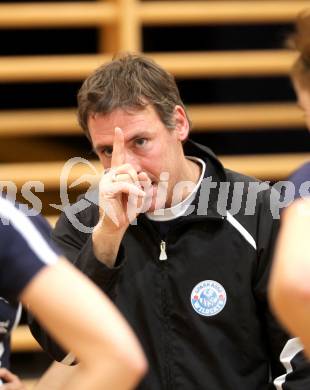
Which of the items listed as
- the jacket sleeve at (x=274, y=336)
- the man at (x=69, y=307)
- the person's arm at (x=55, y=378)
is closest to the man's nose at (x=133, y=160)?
the jacket sleeve at (x=274, y=336)

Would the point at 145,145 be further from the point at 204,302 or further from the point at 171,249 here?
the point at 204,302

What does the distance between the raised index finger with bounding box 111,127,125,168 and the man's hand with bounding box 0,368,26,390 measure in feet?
1.64

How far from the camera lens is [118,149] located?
6.59 feet

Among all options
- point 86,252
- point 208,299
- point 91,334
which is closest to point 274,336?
point 208,299

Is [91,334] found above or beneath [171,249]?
above

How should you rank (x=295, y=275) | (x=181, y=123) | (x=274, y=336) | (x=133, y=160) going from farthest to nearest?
(x=181, y=123) → (x=133, y=160) → (x=274, y=336) → (x=295, y=275)

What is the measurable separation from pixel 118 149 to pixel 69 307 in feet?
2.92

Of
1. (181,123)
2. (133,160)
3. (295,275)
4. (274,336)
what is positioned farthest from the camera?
(181,123)

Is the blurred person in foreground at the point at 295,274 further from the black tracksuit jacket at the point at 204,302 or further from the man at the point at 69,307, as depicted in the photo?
the black tracksuit jacket at the point at 204,302

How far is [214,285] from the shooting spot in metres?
1.97

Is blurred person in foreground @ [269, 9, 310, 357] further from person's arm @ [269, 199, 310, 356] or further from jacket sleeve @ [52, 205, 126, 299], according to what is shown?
jacket sleeve @ [52, 205, 126, 299]

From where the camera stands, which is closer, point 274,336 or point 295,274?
point 295,274

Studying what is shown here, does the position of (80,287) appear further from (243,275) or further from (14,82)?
(14,82)

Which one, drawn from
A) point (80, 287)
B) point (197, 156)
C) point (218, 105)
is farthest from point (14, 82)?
point (80, 287)
